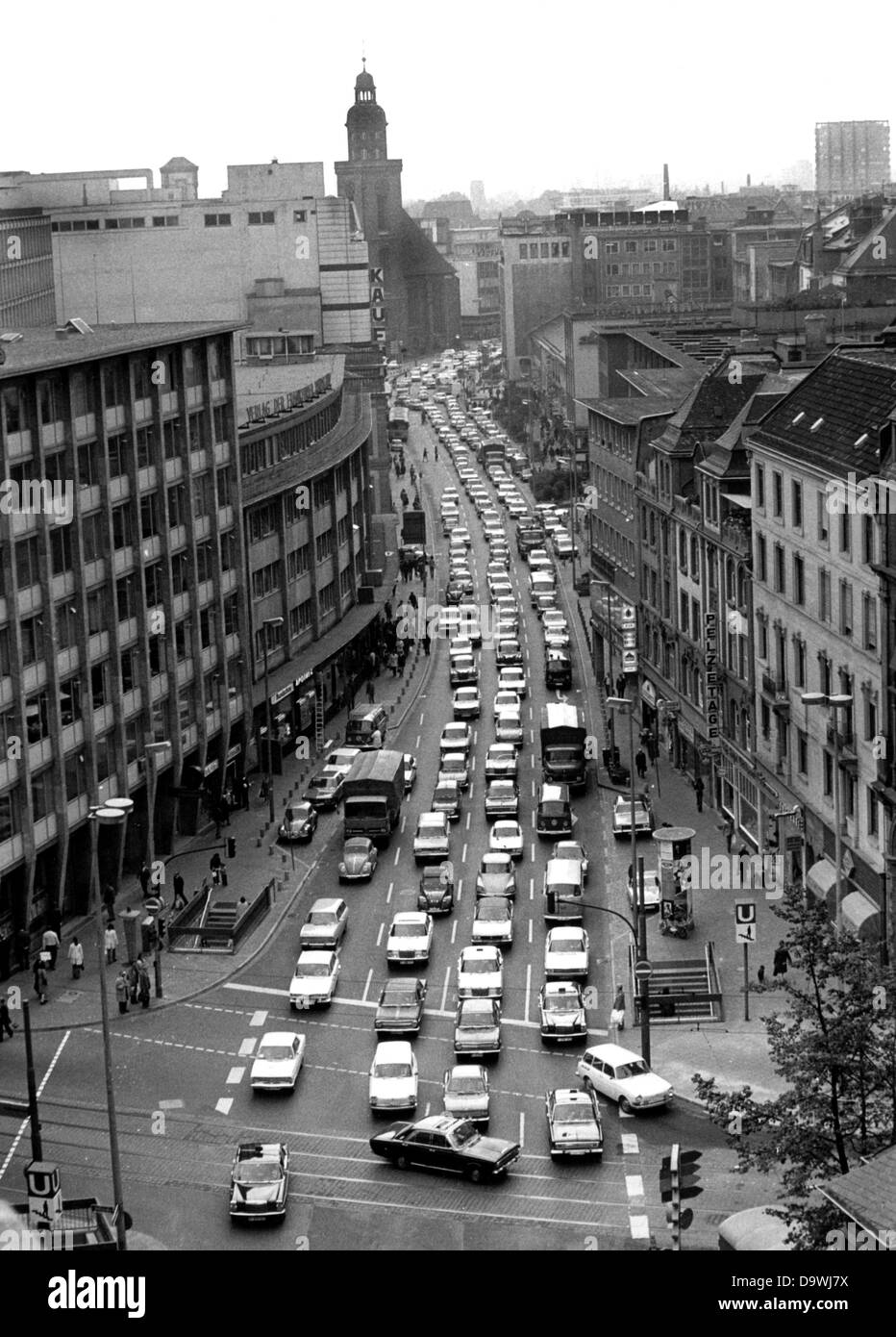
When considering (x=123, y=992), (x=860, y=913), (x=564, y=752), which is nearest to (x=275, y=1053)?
(x=123, y=992)

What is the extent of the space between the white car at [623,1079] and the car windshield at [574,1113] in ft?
7.17

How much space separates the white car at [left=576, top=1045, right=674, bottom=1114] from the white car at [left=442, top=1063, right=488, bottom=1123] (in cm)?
265

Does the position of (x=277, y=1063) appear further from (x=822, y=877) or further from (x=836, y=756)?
(x=822, y=877)

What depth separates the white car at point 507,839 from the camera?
75.8m

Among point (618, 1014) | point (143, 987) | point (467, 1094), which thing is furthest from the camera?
point (143, 987)

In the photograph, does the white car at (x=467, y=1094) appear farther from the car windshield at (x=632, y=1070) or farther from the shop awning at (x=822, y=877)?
the shop awning at (x=822, y=877)

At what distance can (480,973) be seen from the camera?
60844 millimetres

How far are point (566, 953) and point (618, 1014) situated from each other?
4.89 metres

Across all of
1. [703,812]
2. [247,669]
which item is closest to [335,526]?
[247,669]

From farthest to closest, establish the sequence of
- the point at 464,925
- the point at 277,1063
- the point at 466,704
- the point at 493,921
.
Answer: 1. the point at 466,704
2. the point at 464,925
3. the point at 493,921
4. the point at 277,1063

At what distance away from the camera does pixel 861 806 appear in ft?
199

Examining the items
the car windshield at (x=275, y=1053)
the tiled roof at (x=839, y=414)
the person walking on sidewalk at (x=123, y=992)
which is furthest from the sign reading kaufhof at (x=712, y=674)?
the car windshield at (x=275, y=1053)
